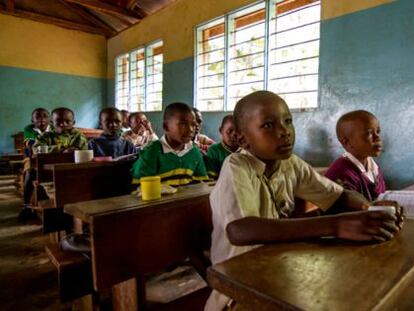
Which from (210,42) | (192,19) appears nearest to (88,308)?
(210,42)

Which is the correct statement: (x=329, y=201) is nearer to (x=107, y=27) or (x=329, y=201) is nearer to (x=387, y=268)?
(x=387, y=268)

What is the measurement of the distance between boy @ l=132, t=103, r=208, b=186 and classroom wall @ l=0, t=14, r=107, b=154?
6.31m

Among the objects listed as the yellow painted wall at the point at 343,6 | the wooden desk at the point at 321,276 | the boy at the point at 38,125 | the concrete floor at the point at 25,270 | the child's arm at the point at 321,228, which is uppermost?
the yellow painted wall at the point at 343,6

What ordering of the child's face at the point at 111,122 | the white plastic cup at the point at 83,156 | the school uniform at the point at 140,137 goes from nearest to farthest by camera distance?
the white plastic cup at the point at 83,156 < the child's face at the point at 111,122 < the school uniform at the point at 140,137

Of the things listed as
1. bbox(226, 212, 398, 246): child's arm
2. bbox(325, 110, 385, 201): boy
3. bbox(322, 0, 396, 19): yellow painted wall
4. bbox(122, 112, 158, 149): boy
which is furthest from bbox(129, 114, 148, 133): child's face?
bbox(226, 212, 398, 246): child's arm

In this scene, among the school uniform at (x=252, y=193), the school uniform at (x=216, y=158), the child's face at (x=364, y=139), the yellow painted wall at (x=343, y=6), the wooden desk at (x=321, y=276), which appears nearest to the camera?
the wooden desk at (x=321, y=276)

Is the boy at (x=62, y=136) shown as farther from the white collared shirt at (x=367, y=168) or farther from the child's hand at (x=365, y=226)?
the child's hand at (x=365, y=226)

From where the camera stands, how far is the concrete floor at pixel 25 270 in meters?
1.85

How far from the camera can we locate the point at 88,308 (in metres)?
1.50

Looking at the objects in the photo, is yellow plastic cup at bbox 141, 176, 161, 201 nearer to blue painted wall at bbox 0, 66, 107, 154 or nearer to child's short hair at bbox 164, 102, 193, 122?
child's short hair at bbox 164, 102, 193, 122

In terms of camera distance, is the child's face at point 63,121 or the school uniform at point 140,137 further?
the school uniform at point 140,137

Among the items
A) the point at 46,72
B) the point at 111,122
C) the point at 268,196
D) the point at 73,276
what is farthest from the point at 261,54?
the point at 46,72

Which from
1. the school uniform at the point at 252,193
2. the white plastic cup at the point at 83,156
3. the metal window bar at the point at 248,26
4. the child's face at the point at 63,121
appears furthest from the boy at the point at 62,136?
the school uniform at the point at 252,193

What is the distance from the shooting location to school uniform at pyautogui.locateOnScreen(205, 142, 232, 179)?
251 centimetres
